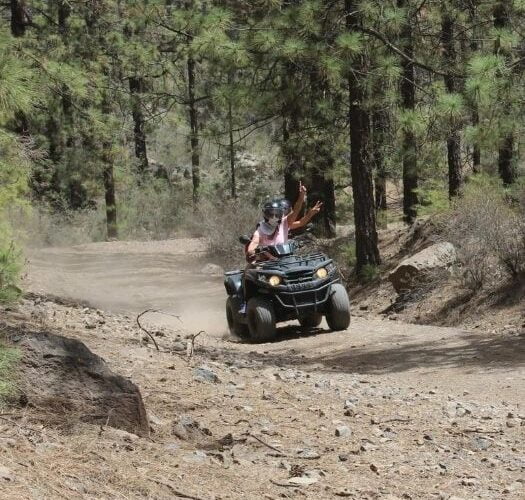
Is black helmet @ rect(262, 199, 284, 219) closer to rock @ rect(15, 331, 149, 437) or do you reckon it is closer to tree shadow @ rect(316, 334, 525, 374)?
tree shadow @ rect(316, 334, 525, 374)

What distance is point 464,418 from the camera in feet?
22.8

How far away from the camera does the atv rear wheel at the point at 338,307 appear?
1212 cm

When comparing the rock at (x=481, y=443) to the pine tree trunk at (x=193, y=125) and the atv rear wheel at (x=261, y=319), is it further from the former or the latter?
the pine tree trunk at (x=193, y=125)

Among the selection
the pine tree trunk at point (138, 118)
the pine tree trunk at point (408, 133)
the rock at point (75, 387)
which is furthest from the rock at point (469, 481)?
the pine tree trunk at point (138, 118)

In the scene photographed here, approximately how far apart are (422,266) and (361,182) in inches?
97.8

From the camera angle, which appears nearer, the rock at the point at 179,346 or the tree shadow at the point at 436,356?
the rock at the point at 179,346

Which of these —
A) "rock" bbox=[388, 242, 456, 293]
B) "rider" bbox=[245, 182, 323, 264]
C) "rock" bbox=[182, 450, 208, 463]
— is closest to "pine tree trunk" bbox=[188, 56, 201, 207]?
"rock" bbox=[388, 242, 456, 293]

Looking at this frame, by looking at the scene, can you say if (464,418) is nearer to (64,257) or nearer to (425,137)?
(425,137)

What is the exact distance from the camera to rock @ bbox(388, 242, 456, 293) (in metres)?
15.2

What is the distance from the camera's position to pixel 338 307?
12117 millimetres

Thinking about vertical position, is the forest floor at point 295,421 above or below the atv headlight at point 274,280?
below

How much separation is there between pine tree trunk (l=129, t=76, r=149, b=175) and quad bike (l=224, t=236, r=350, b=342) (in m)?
8.60

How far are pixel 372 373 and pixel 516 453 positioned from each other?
11.6 ft

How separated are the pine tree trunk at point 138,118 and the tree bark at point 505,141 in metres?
7.73
